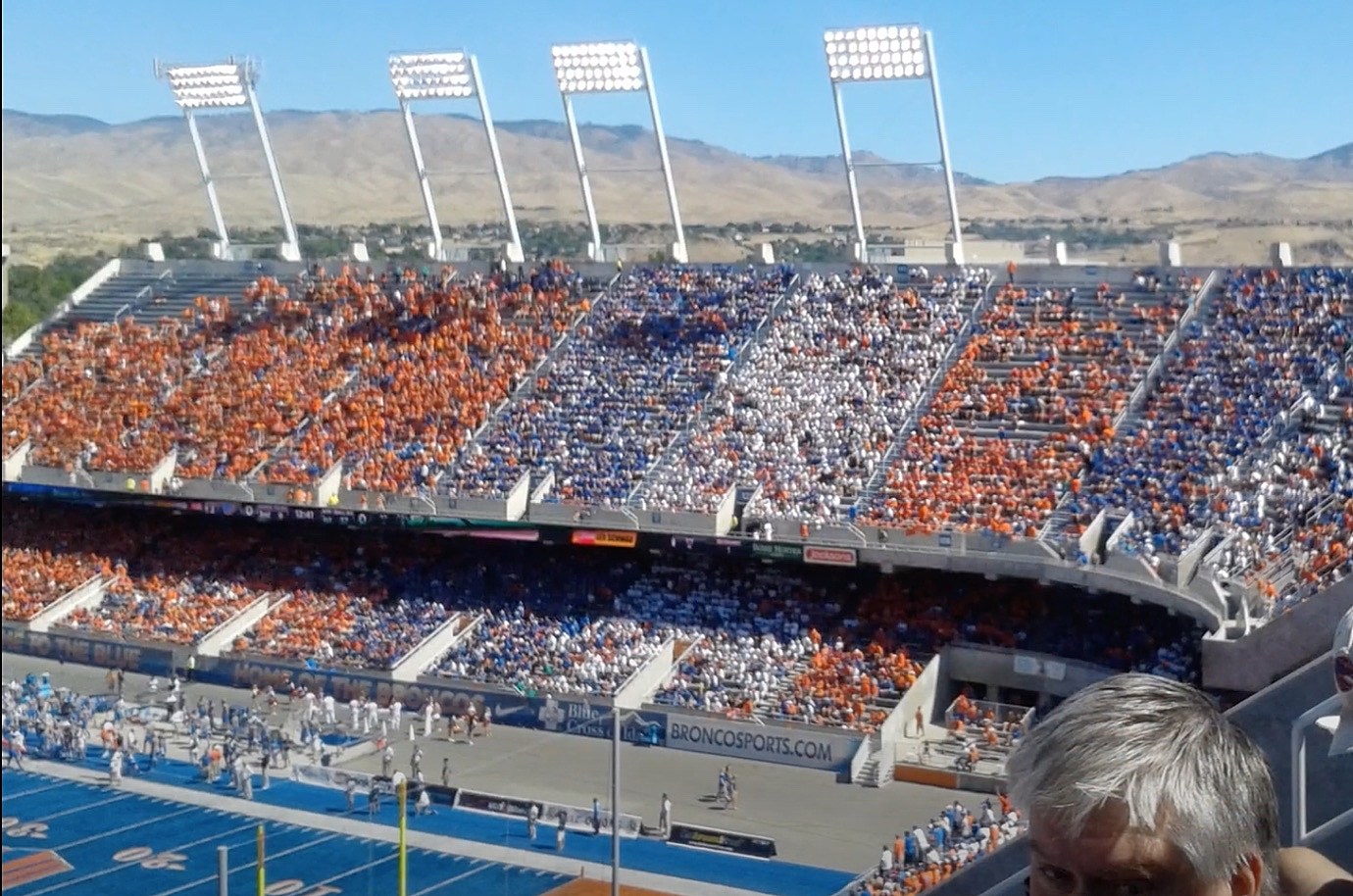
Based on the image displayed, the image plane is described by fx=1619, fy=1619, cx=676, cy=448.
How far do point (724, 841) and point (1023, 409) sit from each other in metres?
4.94

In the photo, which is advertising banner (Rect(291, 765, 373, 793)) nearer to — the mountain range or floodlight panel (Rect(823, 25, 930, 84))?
the mountain range

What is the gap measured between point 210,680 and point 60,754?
1951 mm

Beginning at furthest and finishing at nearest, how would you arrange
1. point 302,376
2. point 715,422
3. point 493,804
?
point 302,376, point 715,422, point 493,804

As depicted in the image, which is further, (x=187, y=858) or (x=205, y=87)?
(x=205, y=87)

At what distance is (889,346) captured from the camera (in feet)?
46.2

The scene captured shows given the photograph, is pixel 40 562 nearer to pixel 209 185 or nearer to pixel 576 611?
pixel 576 611

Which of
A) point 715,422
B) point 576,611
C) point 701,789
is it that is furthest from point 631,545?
point 701,789

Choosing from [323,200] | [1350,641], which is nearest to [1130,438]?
[1350,641]

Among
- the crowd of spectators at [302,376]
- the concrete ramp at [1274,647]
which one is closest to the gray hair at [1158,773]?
the concrete ramp at [1274,647]

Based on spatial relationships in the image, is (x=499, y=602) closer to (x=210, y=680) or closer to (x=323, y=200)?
(x=210, y=680)

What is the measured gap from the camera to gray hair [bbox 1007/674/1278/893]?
2.84 feet

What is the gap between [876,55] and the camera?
15703mm

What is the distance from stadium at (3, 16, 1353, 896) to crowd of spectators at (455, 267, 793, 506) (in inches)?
1.9

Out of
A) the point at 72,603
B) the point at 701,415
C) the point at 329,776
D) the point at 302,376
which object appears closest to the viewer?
the point at 329,776
